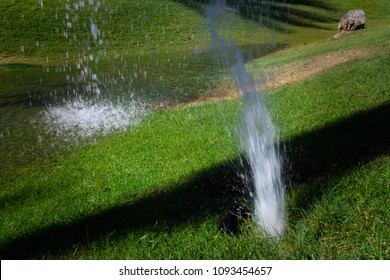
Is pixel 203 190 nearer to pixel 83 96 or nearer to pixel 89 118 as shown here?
pixel 89 118

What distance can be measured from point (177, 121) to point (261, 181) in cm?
916

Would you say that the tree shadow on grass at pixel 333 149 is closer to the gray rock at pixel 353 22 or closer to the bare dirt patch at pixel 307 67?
the bare dirt patch at pixel 307 67

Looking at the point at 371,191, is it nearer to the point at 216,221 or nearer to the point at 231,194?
the point at 216,221

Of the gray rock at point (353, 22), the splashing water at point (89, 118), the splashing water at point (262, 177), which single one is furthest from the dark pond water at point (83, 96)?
the splashing water at point (262, 177)

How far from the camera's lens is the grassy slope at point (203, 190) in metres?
5.12

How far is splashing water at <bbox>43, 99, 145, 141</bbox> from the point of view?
16.1 m

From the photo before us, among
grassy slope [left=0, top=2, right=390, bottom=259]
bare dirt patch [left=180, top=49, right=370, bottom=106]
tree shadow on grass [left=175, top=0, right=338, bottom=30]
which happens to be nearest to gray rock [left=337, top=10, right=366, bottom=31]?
tree shadow on grass [left=175, top=0, right=338, bottom=30]

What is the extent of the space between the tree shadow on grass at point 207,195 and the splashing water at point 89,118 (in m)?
7.54

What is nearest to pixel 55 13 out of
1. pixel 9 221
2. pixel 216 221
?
pixel 9 221

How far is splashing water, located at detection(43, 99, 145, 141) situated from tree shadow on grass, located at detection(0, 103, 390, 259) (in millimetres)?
7538

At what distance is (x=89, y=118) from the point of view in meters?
18.0
